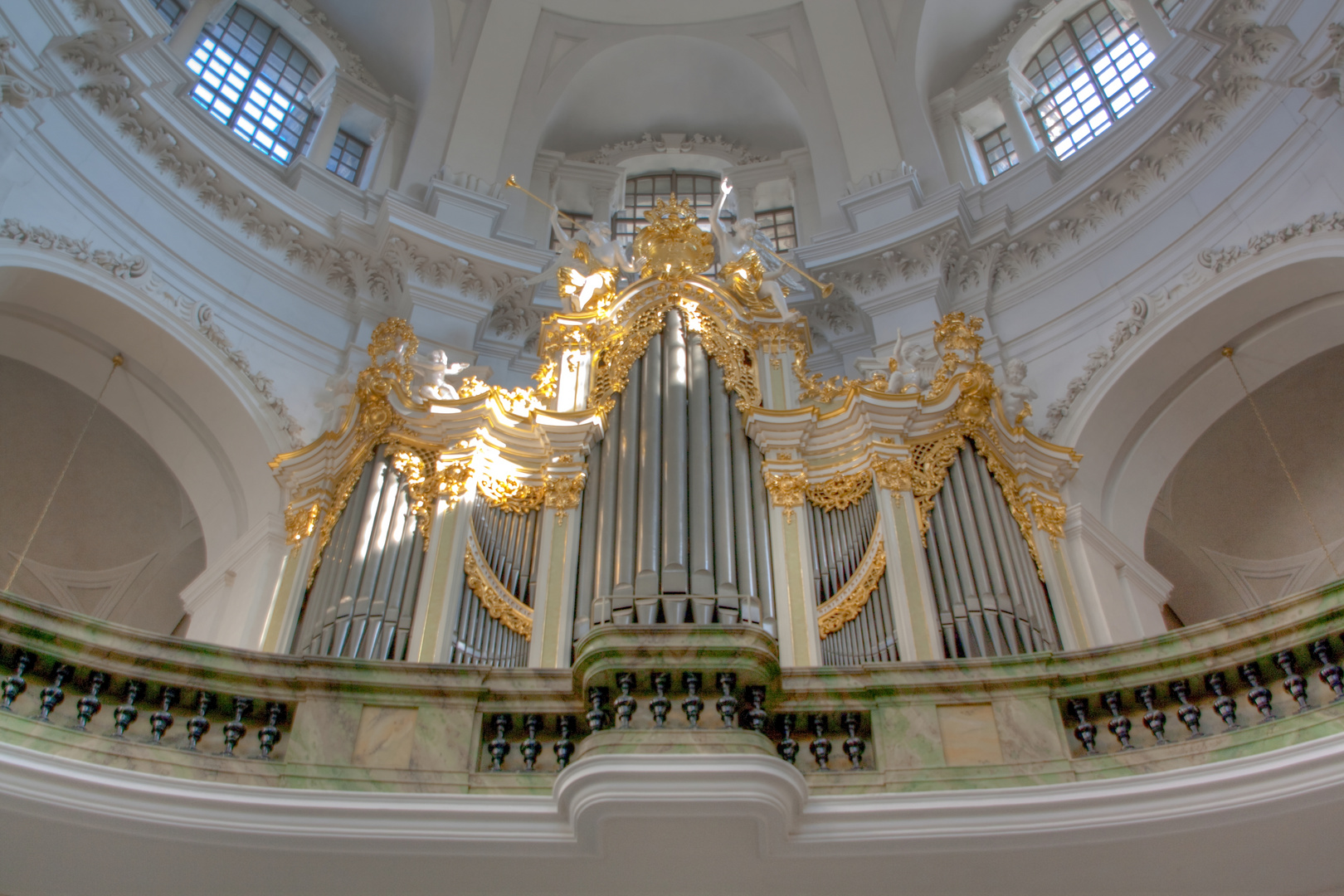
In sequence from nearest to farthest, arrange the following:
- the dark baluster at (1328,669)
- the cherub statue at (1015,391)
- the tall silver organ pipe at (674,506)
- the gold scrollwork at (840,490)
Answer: the dark baluster at (1328,669) → the tall silver organ pipe at (674,506) → the gold scrollwork at (840,490) → the cherub statue at (1015,391)

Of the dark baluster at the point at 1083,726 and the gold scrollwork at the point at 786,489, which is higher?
the gold scrollwork at the point at 786,489

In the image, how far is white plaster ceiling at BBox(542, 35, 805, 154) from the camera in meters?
15.5

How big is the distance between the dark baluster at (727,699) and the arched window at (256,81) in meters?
9.79

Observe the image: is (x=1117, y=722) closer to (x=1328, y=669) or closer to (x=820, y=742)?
(x=1328, y=669)

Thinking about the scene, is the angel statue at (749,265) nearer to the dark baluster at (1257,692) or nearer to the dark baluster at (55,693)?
the dark baluster at (1257,692)

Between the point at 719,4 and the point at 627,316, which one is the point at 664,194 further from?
the point at 627,316

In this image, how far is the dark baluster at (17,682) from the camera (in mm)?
5465

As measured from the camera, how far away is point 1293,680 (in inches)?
218

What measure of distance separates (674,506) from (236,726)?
3752 millimetres

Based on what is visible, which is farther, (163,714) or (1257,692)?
(163,714)

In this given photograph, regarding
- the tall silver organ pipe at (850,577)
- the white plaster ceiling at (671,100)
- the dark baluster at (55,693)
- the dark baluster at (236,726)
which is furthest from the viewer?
the white plaster ceiling at (671,100)

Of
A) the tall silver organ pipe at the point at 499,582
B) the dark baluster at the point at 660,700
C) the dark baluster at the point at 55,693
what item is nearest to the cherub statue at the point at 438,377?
the tall silver organ pipe at the point at 499,582

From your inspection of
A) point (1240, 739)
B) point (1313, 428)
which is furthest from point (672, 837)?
Answer: point (1313, 428)

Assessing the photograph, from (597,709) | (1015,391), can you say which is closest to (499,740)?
(597,709)
